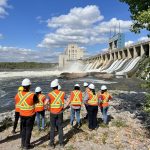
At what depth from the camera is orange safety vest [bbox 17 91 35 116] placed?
9.47 meters

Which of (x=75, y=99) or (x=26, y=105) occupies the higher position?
(x=26, y=105)

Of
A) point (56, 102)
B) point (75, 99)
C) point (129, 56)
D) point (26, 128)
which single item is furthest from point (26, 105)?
point (129, 56)

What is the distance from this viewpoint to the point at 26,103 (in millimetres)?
9523

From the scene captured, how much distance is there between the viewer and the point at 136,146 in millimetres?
10656

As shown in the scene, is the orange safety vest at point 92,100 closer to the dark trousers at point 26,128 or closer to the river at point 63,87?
the dark trousers at point 26,128

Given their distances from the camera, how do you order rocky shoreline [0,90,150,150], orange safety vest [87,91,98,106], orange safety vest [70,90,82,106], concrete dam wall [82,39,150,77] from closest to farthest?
1. rocky shoreline [0,90,150,150]
2. orange safety vest [87,91,98,106]
3. orange safety vest [70,90,82,106]
4. concrete dam wall [82,39,150,77]

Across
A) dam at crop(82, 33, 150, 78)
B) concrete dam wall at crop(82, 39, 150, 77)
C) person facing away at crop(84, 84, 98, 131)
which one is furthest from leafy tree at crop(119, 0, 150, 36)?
concrete dam wall at crop(82, 39, 150, 77)

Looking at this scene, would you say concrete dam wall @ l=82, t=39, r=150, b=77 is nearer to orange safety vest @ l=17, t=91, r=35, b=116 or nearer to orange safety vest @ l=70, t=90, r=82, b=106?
orange safety vest @ l=70, t=90, r=82, b=106

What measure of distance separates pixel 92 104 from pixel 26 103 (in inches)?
151

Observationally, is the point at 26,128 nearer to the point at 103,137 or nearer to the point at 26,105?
the point at 26,105

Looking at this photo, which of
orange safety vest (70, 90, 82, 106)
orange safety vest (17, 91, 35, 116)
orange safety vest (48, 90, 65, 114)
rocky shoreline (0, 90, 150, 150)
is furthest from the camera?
orange safety vest (70, 90, 82, 106)

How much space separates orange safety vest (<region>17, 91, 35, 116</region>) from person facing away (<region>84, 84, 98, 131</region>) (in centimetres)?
351

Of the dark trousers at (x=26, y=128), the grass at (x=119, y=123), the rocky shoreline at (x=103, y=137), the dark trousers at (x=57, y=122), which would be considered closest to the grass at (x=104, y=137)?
the rocky shoreline at (x=103, y=137)

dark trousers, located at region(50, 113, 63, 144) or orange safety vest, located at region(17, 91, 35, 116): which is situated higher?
orange safety vest, located at region(17, 91, 35, 116)
